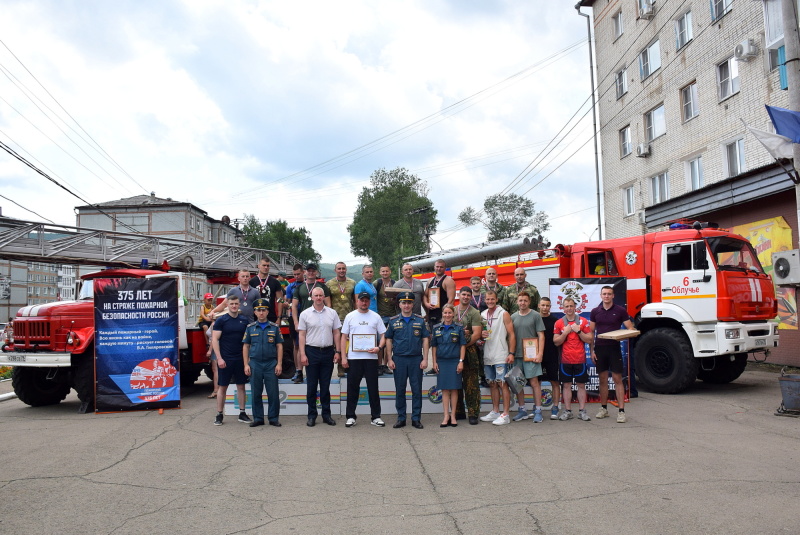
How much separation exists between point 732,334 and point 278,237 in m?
68.3

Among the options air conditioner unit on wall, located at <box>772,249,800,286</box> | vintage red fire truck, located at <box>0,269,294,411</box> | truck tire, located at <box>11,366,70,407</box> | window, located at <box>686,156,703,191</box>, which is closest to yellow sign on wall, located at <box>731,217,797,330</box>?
air conditioner unit on wall, located at <box>772,249,800,286</box>

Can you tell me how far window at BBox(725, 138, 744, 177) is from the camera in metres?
16.9

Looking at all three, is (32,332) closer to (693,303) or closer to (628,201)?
(693,303)

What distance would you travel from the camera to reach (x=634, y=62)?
2255 cm

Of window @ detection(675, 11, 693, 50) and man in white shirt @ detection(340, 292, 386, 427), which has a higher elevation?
window @ detection(675, 11, 693, 50)

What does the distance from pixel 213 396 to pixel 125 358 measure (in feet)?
6.19

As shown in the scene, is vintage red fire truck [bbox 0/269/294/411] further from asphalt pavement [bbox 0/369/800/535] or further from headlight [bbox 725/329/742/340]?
headlight [bbox 725/329/742/340]

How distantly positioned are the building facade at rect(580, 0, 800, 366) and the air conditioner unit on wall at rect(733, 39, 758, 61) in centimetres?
3

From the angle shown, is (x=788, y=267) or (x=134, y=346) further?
(x=788, y=267)

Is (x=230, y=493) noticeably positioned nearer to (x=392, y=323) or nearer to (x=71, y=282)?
(x=392, y=323)

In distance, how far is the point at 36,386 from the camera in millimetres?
10273

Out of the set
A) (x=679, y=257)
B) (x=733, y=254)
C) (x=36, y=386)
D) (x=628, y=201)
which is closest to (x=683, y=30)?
(x=628, y=201)

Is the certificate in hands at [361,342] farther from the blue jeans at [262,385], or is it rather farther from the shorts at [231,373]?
the shorts at [231,373]

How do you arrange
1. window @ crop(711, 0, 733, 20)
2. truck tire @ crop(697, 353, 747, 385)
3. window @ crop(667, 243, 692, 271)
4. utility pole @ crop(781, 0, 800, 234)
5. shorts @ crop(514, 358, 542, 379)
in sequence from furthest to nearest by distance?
window @ crop(711, 0, 733, 20) → truck tire @ crop(697, 353, 747, 385) → window @ crop(667, 243, 692, 271) → utility pole @ crop(781, 0, 800, 234) → shorts @ crop(514, 358, 542, 379)
